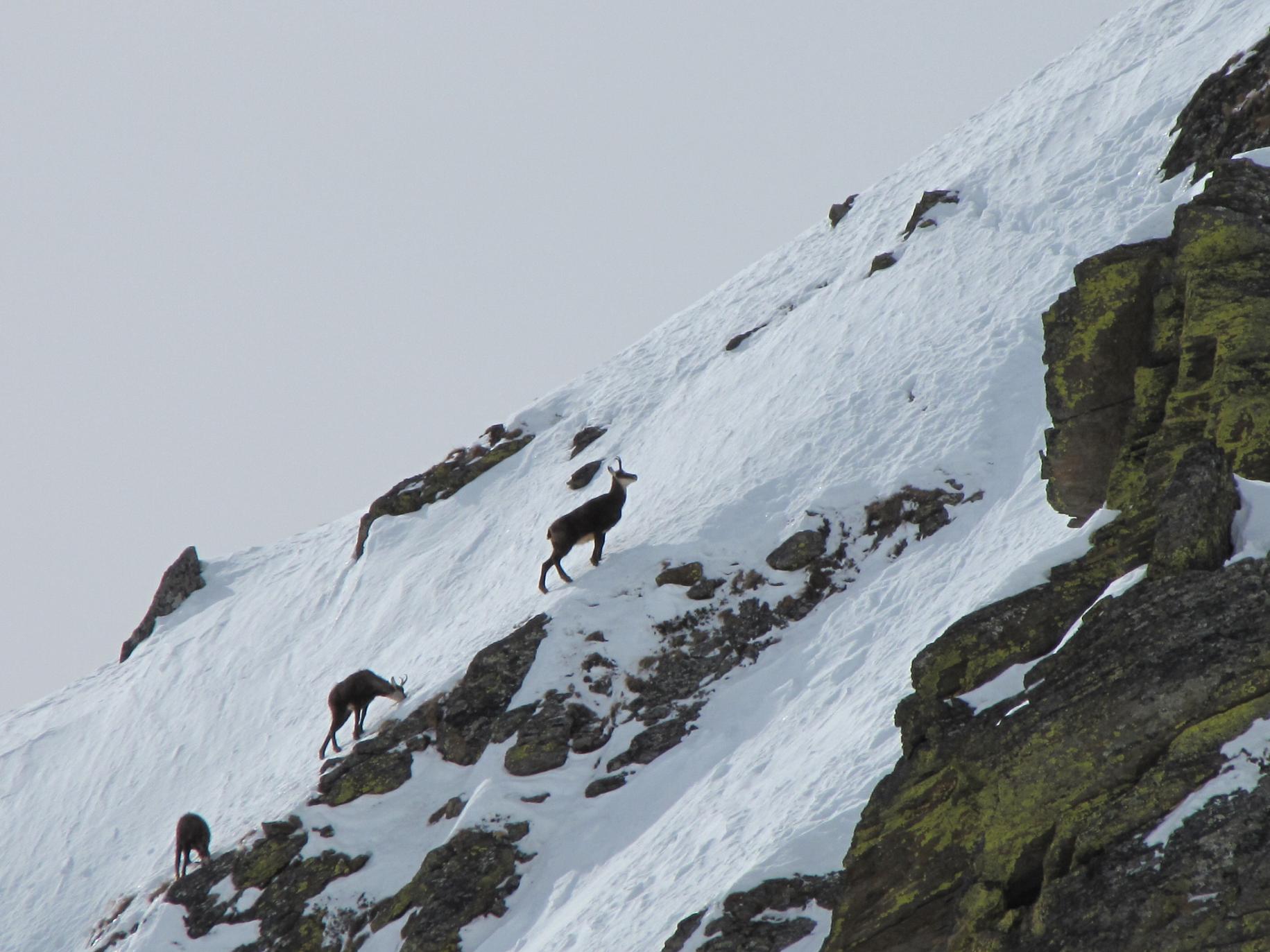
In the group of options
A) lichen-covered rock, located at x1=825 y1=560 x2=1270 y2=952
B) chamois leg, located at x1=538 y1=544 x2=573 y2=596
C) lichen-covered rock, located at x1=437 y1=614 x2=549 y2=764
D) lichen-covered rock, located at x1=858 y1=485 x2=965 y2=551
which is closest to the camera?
lichen-covered rock, located at x1=825 y1=560 x2=1270 y2=952

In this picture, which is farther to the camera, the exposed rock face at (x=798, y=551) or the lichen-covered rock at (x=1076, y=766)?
the exposed rock face at (x=798, y=551)

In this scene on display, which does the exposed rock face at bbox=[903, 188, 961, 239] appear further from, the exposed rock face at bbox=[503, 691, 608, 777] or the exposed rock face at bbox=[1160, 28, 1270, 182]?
the exposed rock face at bbox=[503, 691, 608, 777]

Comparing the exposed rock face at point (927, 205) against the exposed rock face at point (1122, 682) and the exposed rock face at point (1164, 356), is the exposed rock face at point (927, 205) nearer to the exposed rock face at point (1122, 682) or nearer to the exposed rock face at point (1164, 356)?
the exposed rock face at point (1164, 356)

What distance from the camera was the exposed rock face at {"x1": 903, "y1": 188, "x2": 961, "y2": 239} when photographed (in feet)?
100

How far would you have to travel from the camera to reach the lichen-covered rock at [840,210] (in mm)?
36688

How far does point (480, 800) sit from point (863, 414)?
11040 millimetres

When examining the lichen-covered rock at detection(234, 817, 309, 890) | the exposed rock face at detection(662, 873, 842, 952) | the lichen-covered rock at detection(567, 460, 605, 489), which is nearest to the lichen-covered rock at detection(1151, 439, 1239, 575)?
the exposed rock face at detection(662, 873, 842, 952)

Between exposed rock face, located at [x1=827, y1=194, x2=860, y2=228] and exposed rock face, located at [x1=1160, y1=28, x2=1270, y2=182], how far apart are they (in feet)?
37.7

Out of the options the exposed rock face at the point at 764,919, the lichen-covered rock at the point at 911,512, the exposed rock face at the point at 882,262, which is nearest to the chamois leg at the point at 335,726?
the lichen-covered rock at the point at 911,512

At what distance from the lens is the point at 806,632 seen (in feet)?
62.1

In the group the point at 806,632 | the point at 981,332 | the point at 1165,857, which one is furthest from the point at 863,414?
the point at 1165,857

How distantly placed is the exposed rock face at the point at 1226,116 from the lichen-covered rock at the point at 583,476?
1444cm

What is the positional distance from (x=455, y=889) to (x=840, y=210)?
87.3 ft

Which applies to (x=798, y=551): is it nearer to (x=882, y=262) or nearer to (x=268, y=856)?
(x=268, y=856)
